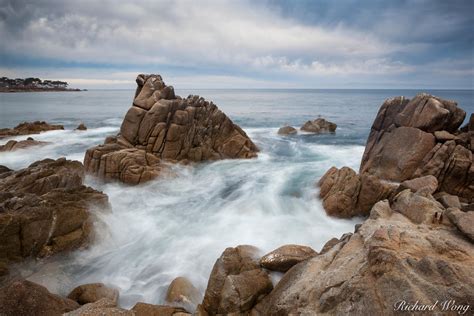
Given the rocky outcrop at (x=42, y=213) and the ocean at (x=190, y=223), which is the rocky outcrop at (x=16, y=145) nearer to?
the ocean at (x=190, y=223)

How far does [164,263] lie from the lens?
12.8 metres

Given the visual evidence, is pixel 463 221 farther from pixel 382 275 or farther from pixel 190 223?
pixel 190 223

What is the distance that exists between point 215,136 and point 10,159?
60.9ft

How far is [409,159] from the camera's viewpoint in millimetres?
17516

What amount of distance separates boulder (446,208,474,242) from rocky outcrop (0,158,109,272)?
1372cm

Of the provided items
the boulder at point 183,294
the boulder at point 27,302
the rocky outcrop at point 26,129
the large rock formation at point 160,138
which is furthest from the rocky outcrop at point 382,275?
the rocky outcrop at point 26,129

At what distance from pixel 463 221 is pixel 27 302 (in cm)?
1110

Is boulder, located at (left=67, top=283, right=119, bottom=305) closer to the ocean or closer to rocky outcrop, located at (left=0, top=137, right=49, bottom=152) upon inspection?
the ocean

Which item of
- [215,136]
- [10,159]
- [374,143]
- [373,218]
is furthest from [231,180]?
[10,159]

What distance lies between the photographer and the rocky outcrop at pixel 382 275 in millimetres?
5988

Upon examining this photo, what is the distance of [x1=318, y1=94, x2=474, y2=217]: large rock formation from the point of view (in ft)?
52.1

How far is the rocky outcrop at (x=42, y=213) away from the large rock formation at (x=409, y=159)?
12451 millimetres

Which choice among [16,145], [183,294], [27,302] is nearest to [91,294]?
[183,294]

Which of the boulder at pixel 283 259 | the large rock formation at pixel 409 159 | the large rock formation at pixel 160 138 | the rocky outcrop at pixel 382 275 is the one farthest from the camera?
the large rock formation at pixel 160 138
